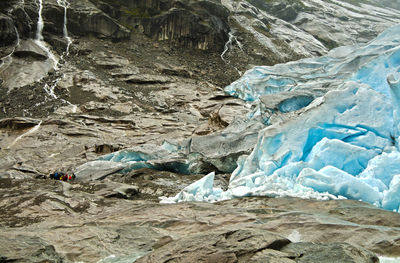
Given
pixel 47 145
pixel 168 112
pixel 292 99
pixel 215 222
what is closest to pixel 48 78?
pixel 168 112

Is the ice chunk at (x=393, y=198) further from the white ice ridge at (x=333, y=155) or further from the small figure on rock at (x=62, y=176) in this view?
the small figure on rock at (x=62, y=176)

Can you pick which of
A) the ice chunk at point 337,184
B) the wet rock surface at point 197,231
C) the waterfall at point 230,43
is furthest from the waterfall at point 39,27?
the ice chunk at point 337,184

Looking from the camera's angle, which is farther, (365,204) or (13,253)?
(365,204)

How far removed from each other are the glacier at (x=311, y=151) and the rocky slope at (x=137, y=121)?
580 millimetres

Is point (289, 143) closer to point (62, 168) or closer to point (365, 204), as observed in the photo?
point (365, 204)

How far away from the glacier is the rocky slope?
1.90 feet

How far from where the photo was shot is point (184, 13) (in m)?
46.6

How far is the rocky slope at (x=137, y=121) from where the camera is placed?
6000mm

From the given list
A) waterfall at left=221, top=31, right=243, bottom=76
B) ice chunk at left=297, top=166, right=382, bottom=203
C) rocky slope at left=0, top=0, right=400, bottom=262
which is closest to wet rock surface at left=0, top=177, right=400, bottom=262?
rocky slope at left=0, top=0, right=400, bottom=262

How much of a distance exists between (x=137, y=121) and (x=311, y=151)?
53.3ft

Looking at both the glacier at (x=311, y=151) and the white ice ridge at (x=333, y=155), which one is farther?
the glacier at (x=311, y=151)

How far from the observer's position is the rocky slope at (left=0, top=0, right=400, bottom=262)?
6.00 metres

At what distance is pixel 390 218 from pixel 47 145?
18249 millimetres

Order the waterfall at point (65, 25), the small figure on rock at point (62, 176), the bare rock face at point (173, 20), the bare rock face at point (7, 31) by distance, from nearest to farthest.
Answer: the small figure on rock at point (62, 176), the bare rock face at point (7, 31), the waterfall at point (65, 25), the bare rock face at point (173, 20)
